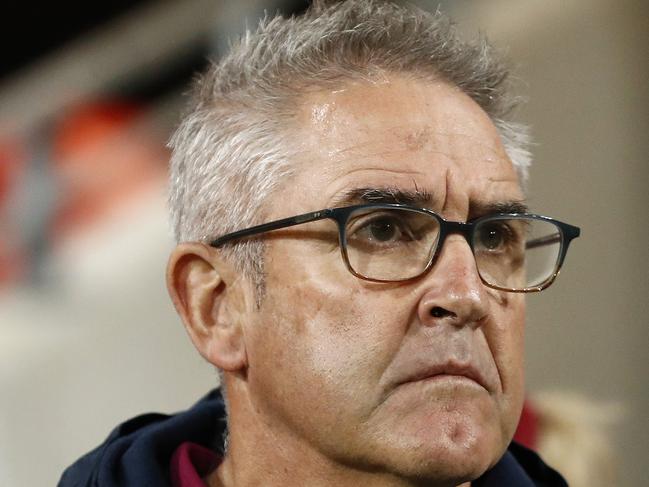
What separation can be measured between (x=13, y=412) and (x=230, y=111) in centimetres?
187

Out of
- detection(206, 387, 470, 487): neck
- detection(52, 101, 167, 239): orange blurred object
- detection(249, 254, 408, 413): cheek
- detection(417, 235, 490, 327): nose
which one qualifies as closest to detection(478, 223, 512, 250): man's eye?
detection(417, 235, 490, 327): nose

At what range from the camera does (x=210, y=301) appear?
1.62m

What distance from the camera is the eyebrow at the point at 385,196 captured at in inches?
56.7

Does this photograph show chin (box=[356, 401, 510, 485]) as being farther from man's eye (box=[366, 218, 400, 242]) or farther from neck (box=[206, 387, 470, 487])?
man's eye (box=[366, 218, 400, 242])

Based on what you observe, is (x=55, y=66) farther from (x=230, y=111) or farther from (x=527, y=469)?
(x=527, y=469)

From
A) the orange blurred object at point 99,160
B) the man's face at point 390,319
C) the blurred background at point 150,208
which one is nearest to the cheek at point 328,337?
the man's face at point 390,319

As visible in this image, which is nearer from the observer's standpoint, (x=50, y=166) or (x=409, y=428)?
(x=409, y=428)

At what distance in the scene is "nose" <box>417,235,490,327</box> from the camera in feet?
4.51

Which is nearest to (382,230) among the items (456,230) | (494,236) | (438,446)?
(456,230)

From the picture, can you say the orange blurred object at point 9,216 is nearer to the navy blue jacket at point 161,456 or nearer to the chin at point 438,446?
the navy blue jacket at point 161,456

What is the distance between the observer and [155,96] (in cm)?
323

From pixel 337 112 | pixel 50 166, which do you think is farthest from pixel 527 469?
pixel 50 166

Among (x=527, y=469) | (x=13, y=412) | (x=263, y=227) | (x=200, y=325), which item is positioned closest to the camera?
(x=263, y=227)

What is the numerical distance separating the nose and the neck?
0.24 m
